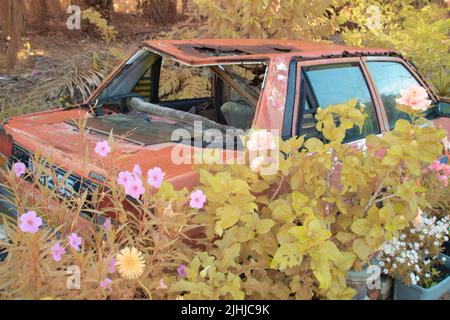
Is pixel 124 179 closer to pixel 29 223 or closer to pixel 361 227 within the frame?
pixel 29 223

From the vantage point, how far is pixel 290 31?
579 centimetres

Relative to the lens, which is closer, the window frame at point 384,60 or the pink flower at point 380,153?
the pink flower at point 380,153

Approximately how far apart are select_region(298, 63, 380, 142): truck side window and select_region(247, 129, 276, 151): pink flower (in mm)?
764

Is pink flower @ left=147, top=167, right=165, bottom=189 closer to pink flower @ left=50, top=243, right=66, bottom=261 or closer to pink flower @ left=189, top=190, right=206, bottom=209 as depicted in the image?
pink flower @ left=189, top=190, right=206, bottom=209

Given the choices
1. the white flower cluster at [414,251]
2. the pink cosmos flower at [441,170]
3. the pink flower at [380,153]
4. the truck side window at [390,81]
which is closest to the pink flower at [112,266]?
the pink flower at [380,153]

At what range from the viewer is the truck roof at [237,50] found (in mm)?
2975

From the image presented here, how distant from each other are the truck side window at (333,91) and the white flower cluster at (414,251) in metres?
0.77

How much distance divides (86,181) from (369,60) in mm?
2315

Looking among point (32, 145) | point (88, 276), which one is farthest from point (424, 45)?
point (88, 276)

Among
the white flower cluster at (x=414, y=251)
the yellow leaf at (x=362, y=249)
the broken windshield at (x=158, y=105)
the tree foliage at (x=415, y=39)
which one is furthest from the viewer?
the tree foliage at (x=415, y=39)

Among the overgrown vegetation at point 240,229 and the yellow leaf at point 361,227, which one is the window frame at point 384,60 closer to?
the overgrown vegetation at point 240,229

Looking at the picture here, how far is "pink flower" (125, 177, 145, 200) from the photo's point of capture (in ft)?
6.37

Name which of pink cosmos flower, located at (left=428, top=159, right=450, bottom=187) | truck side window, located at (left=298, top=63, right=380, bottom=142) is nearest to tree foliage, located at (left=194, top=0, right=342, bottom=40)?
truck side window, located at (left=298, top=63, right=380, bottom=142)

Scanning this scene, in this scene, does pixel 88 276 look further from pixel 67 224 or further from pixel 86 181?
pixel 86 181
